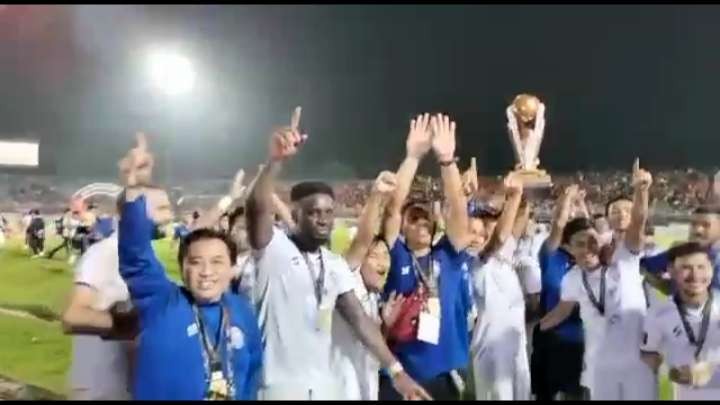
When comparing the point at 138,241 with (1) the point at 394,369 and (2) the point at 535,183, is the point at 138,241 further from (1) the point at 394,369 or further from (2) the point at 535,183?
(2) the point at 535,183

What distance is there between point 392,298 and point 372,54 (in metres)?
0.68

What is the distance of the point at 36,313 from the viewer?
10.3 ft

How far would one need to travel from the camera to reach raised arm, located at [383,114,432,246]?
3.17 metres

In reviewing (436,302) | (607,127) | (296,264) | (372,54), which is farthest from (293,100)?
(607,127)

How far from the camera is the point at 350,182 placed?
315cm

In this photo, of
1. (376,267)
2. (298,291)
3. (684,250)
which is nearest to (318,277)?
Result: (298,291)

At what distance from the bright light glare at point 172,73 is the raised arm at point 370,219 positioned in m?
0.58

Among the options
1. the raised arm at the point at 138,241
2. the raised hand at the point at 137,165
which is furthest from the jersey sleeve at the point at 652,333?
the raised hand at the point at 137,165

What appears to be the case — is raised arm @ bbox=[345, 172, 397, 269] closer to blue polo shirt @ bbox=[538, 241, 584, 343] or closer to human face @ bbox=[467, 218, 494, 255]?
human face @ bbox=[467, 218, 494, 255]

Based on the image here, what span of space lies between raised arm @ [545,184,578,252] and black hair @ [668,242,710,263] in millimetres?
300

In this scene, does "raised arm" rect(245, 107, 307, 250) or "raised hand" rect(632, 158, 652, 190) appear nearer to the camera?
"raised arm" rect(245, 107, 307, 250)

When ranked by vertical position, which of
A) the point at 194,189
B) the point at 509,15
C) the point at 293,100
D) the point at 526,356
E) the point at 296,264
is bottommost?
the point at 526,356

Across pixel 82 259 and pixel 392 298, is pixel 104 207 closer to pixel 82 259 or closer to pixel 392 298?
pixel 82 259

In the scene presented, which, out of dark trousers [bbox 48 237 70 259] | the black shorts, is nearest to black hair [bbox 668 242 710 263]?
the black shorts
